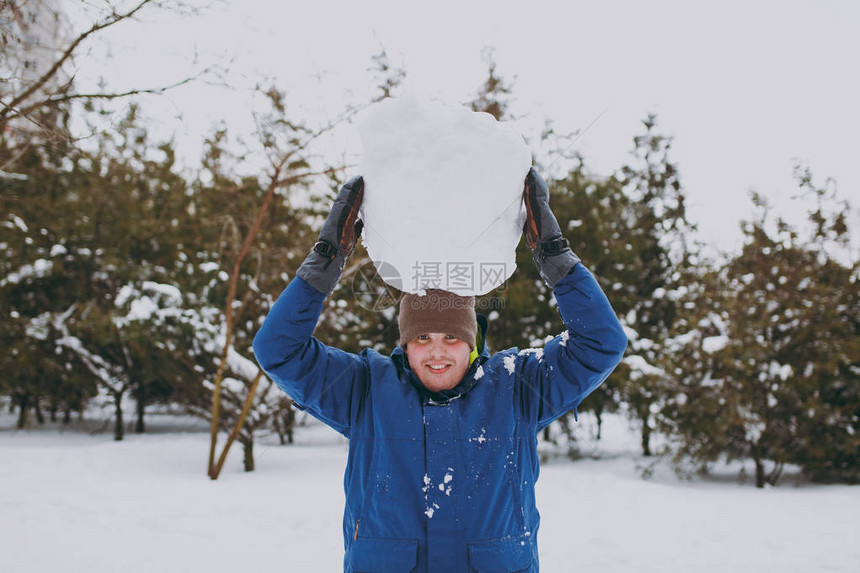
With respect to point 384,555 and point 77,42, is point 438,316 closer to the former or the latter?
point 384,555

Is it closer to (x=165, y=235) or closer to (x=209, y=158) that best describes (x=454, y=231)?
(x=209, y=158)

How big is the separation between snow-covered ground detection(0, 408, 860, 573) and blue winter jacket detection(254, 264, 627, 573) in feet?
8.78

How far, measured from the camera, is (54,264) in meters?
8.87

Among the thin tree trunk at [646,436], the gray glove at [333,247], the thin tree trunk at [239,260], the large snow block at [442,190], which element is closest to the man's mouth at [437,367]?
the large snow block at [442,190]

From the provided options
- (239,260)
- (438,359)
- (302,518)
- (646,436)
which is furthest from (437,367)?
(646,436)

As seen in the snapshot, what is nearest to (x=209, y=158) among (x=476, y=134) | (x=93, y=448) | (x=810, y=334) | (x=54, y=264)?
(x=54, y=264)

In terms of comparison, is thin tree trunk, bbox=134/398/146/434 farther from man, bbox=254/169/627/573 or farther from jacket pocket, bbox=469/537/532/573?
jacket pocket, bbox=469/537/532/573

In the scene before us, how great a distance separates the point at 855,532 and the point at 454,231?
509 cm

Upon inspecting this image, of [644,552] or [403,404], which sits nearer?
[403,404]

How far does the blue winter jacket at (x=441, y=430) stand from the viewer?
146 centimetres

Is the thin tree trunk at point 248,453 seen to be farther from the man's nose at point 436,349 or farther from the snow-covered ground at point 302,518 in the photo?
the man's nose at point 436,349

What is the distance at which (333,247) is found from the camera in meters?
1.59

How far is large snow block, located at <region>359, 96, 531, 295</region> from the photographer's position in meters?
1.70

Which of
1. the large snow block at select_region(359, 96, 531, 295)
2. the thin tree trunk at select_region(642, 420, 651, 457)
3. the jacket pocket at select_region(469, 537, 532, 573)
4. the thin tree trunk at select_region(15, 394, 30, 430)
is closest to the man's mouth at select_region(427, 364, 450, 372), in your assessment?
the large snow block at select_region(359, 96, 531, 295)
